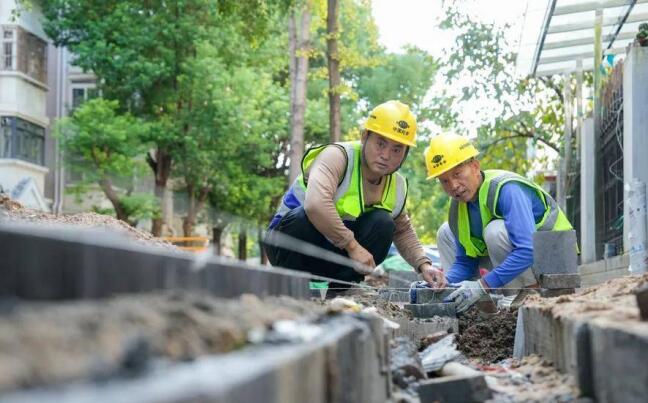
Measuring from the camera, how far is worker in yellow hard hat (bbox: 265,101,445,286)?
9133mm

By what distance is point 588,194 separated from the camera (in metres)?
15.3

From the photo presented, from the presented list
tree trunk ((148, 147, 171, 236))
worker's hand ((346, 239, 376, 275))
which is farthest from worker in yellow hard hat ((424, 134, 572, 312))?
tree trunk ((148, 147, 171, 236))

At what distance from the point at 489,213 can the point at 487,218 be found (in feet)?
0.19

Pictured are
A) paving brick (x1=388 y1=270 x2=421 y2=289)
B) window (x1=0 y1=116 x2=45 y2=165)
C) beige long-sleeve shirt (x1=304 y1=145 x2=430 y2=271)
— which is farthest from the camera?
window (x1=0 y1=116 x2=45 y2=165)

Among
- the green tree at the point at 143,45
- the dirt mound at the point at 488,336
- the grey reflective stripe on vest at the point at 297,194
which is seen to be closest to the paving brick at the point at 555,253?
the dirt mound at the point at 488,336

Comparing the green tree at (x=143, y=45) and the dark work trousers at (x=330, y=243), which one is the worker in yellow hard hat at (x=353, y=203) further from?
the green tree at (x=143, y=45)

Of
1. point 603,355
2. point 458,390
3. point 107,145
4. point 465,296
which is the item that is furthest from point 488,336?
point 107,145

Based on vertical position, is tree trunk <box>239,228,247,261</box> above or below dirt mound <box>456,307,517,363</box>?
above

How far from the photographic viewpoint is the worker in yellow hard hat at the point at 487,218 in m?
8.68

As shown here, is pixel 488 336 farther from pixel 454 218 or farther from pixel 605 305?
pixel 605 305

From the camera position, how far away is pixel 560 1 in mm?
14125

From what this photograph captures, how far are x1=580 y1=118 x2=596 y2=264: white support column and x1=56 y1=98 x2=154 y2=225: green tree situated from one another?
69.7 feet

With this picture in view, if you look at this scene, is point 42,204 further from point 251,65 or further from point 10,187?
point 251,65

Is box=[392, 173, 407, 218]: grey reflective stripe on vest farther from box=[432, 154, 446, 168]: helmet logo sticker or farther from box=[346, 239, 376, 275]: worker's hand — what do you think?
box=[346, 239, 376, 275]: worker's hand
